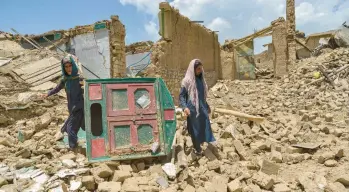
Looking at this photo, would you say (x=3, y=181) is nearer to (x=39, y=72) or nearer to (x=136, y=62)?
(x=39, y=72)

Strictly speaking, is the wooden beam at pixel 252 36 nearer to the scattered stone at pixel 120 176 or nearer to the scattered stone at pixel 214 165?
the scattered stone at pixel 214 165

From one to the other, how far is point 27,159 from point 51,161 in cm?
35

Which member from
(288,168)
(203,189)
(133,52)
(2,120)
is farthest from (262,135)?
(133,52)

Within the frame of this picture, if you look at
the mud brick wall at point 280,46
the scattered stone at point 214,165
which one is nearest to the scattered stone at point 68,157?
the scattered stone at point 214,165

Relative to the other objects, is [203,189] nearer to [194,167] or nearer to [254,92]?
[194,167]

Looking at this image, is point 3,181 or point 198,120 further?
point 198,120

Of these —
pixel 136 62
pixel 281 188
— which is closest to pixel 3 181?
→ pixel 281 188

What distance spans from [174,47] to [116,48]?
2.17 m

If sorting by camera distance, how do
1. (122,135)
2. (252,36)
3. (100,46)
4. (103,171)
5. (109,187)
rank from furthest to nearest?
(252,36) → (100,46) → (122,135) → (103,171) → (109,187)

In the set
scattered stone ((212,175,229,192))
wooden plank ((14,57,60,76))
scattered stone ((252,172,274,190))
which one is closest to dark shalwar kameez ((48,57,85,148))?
scattered stone ((212,175,229,192))

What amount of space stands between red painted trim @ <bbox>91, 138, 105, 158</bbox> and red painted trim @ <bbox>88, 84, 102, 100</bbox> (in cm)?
56

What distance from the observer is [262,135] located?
5.34 m

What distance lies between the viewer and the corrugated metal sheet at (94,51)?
1013cm

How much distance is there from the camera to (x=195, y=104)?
13.7ft
